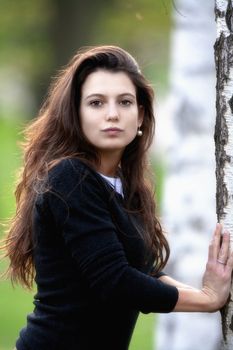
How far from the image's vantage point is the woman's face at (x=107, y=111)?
355cm

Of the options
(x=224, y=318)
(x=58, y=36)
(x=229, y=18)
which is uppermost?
(x=58, y=36)

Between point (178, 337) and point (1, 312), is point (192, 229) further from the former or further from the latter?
point (1, 312)

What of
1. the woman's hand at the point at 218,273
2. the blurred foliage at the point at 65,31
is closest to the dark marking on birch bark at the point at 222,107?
the woman's hand at the point at 218,273

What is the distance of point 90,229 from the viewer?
3.38 m

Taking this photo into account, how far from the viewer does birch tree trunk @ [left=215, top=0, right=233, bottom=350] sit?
366 cm

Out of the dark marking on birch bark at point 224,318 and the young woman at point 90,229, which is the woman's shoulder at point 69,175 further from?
the dark marking on birch bark at point 224,318

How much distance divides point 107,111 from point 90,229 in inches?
16.2

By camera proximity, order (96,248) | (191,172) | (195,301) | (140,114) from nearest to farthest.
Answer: (96,248) → (195,301) → (140,114) → (191,172)

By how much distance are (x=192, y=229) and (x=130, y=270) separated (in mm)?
3736

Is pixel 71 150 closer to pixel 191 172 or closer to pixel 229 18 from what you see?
pixel 229 18

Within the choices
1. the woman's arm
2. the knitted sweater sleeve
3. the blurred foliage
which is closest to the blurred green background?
the blurred foliage

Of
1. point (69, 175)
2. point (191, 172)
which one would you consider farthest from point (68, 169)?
point (191, 172)

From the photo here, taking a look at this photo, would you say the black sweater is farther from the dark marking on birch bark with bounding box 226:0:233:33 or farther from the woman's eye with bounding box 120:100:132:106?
the dark marking on birch bark with bounding box 226:0:233:33

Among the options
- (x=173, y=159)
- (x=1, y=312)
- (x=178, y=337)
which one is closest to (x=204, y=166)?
(x=173, y=159)
